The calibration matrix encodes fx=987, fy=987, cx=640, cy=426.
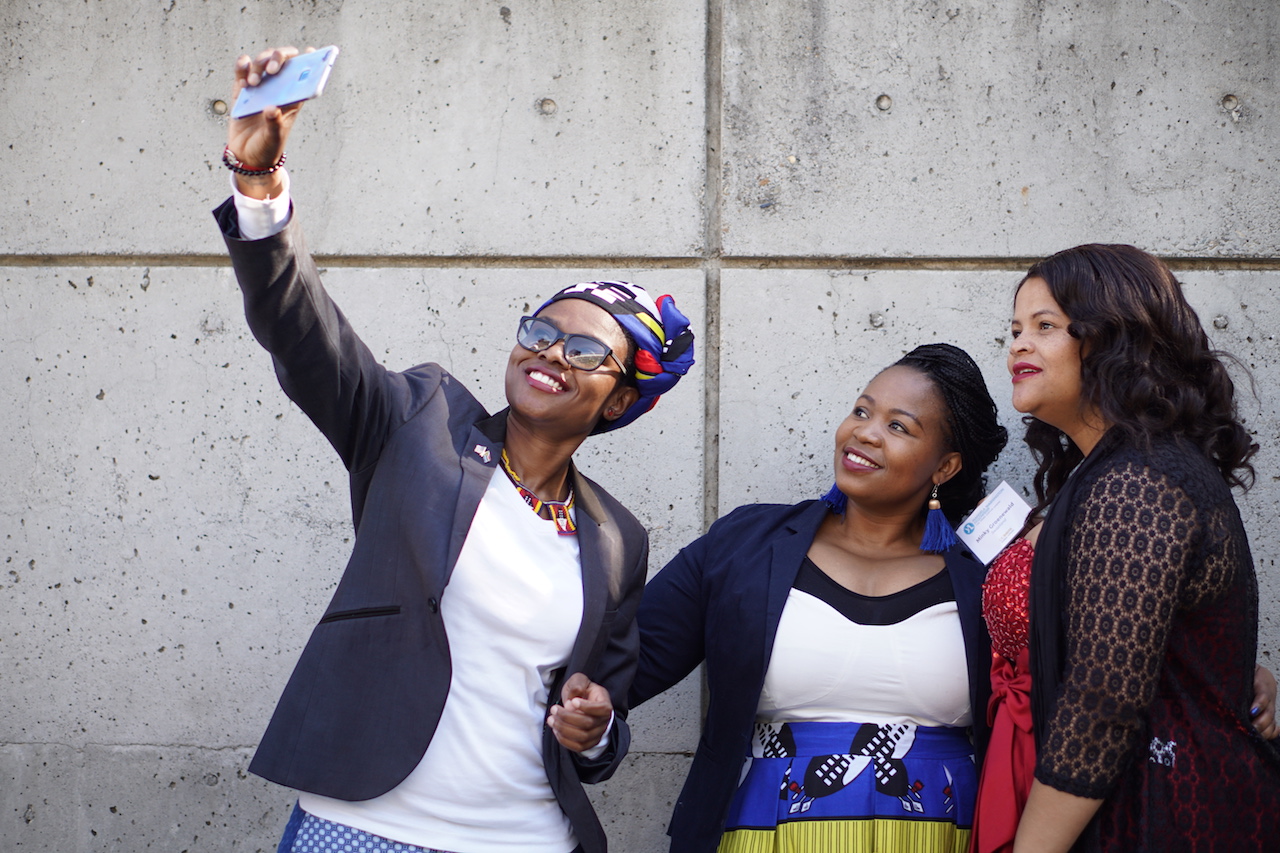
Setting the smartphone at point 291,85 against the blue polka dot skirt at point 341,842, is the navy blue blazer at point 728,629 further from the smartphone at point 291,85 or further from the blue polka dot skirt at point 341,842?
the smartphone at point 291,85

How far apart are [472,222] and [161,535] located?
1318 millimetres

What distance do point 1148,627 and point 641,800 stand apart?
5.64ft

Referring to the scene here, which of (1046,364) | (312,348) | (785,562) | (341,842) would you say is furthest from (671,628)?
(312,348)

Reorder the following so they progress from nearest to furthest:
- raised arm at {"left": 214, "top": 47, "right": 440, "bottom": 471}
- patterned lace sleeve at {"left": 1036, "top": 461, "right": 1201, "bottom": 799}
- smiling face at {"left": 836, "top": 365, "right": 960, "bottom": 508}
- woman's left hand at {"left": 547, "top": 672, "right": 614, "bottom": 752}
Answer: raised arm at {"left": 214, "top": 47, "right": 440, "bottom": 471} < patterned lace sleeve at {"left": 1036, "top": 461, "right": 1201, "bottom": 799} < woman's left hand at {"left": 547, "top": 672, "right": 614, "bottom": 752} < smiling face at {"left": 836, "top": 365, "right": 960, "bottom": 508}

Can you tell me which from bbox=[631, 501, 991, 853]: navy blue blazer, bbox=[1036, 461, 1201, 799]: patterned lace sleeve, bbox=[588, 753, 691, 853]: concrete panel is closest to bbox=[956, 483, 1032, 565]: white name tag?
bbox=[631, 501, 991, 853]: navy blue blazer

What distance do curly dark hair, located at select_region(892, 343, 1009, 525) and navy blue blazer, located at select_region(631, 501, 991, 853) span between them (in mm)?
231

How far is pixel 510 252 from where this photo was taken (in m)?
2.96

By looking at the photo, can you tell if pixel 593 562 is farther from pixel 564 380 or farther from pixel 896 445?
pixel 896 445

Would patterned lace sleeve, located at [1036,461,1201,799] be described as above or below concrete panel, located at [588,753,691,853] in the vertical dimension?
above

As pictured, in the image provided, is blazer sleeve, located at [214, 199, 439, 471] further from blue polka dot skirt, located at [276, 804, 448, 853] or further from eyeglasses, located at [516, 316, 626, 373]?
blue polka dot skirt, located at [276, 804, 448, 853]

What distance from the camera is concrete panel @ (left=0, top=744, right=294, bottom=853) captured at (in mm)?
2943

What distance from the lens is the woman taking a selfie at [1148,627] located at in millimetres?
1696

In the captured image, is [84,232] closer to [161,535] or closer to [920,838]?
[161,535]

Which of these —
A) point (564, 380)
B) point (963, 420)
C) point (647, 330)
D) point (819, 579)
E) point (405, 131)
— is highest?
point (405, 131)
